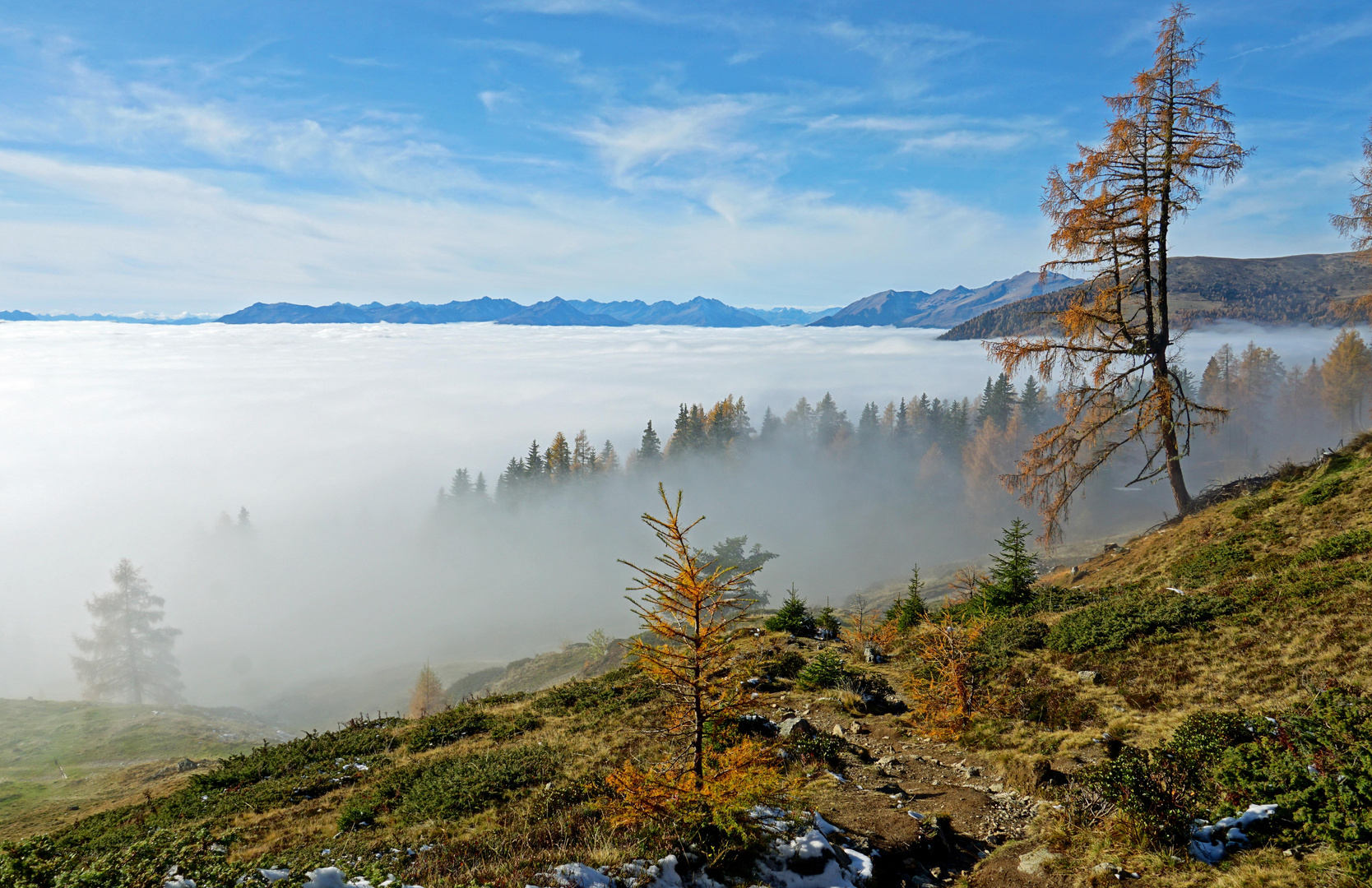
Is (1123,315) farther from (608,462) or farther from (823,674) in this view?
(608,462)

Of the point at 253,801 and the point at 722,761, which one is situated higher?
the point at 722,761

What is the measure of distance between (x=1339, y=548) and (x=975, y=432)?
11684cm

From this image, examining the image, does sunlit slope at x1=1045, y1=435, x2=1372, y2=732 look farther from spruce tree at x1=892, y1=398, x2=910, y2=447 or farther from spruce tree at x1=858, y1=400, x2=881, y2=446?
spruce tree at x1=858, y1=400, x2=881, y2=446

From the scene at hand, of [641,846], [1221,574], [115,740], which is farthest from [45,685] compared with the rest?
[1221,574]

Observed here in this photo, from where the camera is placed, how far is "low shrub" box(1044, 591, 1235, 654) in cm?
1388

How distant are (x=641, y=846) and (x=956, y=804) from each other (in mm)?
6160

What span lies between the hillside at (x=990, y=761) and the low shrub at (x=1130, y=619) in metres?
0.06

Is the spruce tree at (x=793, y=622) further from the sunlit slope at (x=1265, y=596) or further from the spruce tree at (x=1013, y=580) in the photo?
the sunlit slope at (x=1265, y=596)

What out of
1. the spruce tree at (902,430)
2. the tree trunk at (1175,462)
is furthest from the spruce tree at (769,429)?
the tree trunk at (1175,462)

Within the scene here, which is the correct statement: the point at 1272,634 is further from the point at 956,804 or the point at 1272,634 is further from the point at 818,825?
the point at 818,825

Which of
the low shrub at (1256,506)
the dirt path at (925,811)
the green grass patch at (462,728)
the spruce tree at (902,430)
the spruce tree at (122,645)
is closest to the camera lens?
the dirt path at (925,811)

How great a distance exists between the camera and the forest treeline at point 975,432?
9962 cm

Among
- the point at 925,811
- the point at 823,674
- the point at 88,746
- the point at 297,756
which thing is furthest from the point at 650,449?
the point at 925,811

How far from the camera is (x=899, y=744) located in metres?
13.6
